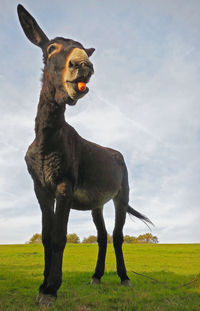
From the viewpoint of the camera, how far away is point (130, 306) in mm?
3982

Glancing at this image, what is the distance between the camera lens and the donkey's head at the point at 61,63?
3.40 meters

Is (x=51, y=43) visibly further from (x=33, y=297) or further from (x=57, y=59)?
(x=33, y=297)

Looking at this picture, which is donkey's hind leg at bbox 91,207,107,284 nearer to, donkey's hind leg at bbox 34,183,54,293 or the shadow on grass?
the shadow on grass

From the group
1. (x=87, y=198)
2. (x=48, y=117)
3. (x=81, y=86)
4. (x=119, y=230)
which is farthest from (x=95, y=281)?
(x=81, y=86)

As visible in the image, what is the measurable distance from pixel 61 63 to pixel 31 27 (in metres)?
1.23

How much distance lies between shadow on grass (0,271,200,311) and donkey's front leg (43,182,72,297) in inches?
11.6

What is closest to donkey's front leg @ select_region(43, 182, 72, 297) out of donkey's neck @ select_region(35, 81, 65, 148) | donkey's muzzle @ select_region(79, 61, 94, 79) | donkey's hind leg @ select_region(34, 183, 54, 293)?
donkey's hind leg @ select_region(34, 183, 54, 293)

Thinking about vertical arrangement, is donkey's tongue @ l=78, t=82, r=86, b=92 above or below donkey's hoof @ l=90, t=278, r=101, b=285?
above

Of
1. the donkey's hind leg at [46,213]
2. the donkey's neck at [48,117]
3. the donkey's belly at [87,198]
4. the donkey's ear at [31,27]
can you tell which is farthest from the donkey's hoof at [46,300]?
the donkey's ear at [31,27]

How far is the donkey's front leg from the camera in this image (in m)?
3.88

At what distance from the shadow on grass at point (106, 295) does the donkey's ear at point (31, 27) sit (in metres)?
4.03

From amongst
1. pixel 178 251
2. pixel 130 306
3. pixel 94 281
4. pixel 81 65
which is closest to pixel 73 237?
pixel 178 251

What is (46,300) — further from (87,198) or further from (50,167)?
(50,167)

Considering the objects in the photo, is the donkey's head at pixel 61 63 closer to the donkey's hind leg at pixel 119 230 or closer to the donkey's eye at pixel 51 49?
the donkey's eye at pixel 51 49
